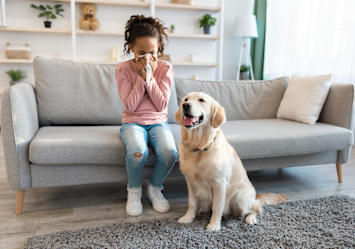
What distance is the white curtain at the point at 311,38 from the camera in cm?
330

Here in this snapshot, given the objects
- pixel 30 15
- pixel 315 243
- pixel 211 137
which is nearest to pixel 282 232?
pixel 315 243

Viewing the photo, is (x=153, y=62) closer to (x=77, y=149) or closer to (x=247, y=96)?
(x=77, y=149)

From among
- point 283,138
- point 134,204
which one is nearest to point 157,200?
point 134,204

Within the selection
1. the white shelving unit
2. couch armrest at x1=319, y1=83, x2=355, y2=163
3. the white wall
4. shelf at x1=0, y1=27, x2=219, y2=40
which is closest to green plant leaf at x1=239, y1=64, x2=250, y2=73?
the white wall

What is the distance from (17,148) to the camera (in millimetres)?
1603

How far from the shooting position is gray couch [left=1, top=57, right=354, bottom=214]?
163 centimetres

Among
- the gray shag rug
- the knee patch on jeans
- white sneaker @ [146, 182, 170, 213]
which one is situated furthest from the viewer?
white sneaker @ [146, 182, 170, 213]

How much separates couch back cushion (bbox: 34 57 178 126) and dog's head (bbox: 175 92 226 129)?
0.87 m

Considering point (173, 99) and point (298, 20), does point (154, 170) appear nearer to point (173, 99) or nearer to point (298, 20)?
point (173, 99)

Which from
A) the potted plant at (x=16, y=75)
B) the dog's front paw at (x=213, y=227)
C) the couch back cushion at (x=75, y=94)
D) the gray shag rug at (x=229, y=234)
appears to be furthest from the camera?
the potted plant at (x=16, y=75)

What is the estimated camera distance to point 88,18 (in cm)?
439

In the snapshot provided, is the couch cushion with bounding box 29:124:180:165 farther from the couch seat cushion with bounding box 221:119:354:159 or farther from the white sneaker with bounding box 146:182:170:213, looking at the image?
the couch seat cushion with bounding box 221:119:354:159

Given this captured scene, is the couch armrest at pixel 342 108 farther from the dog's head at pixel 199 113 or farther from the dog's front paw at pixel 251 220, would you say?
the dog's head at pixel 199 113

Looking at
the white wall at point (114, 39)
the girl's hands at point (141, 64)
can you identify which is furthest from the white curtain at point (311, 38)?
the girl's hands at point (141, 64)
